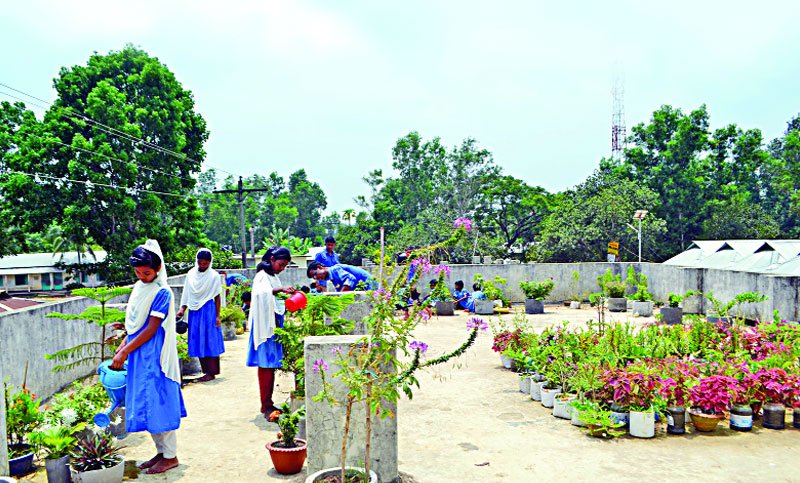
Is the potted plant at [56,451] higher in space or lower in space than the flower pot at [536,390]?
higher

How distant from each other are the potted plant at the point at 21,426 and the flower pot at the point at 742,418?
6700mm

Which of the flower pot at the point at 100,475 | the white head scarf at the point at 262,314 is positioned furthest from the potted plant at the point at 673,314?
the flower pot at the point at 100,475

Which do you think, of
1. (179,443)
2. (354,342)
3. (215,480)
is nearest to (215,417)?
(179,443)

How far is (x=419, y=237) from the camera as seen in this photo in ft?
122

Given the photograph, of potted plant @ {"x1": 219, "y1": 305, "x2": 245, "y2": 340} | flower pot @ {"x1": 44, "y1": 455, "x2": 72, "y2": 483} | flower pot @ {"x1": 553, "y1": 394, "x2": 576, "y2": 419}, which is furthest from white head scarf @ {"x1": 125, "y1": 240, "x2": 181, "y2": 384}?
potted plant @ {"x1": 219, "y1": 305, "x2": 245, "y2": 340}

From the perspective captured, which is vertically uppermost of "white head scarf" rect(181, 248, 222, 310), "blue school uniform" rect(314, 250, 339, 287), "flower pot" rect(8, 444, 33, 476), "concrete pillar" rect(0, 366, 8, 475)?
"blue school uniform" rect(314, 250, 339, 287)

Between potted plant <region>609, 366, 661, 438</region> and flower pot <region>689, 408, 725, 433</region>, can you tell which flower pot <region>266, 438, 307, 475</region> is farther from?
flower pot <region>689, 408, 725, 433</region>

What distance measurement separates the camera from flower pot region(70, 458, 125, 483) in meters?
4.45

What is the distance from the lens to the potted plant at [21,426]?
4879 mm

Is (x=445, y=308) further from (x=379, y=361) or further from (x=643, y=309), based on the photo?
(x=379, y=361)

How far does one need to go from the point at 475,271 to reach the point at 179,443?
1516 centimetres

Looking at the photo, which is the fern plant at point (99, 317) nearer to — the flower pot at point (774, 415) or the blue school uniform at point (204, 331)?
the blue school uniform at point (204, 331)

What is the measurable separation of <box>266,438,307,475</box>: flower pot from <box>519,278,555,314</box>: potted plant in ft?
43.6

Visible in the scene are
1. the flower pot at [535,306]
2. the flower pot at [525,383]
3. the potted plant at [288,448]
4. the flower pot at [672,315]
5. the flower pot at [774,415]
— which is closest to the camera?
the potted plant at [288,448]
